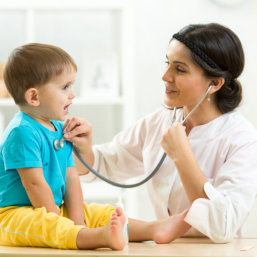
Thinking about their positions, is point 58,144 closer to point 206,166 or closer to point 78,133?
point 78,133

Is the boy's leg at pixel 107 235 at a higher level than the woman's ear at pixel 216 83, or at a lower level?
lower

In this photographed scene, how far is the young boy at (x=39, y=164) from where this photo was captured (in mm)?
1396

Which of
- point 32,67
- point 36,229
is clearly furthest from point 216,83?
point 36,229

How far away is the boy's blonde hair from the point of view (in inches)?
59.6

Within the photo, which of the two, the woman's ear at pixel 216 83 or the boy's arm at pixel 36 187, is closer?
the boy's arm at pixel 36 187

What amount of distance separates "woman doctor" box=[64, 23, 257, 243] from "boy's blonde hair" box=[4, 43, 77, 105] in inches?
9.1

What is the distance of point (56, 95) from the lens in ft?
5.10

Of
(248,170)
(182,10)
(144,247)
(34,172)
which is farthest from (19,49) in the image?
(182,10)

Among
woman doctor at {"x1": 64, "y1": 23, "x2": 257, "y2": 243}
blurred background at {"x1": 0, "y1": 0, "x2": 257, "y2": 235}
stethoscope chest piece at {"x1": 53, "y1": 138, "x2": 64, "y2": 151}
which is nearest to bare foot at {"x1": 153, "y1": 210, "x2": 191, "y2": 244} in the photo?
woman doctor at {"x1": 64, "y1": 23, "x2": 257, "y2": 243}

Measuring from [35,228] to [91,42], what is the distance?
2370mm

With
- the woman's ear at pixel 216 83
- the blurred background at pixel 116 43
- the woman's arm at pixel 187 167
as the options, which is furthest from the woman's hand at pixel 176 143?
the blurred background at pixel 116 43

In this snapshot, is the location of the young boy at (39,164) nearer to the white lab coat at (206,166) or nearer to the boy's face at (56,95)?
the boy's face at (56,95)

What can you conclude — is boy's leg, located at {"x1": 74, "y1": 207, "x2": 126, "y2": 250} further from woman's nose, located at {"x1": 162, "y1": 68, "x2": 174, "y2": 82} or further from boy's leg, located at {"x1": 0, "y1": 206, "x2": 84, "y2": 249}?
woman's nose, located at {"x1": 162, "y1": 68, "x2": 174, "y2": 82}

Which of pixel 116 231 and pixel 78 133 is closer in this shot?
pixel 116 231
